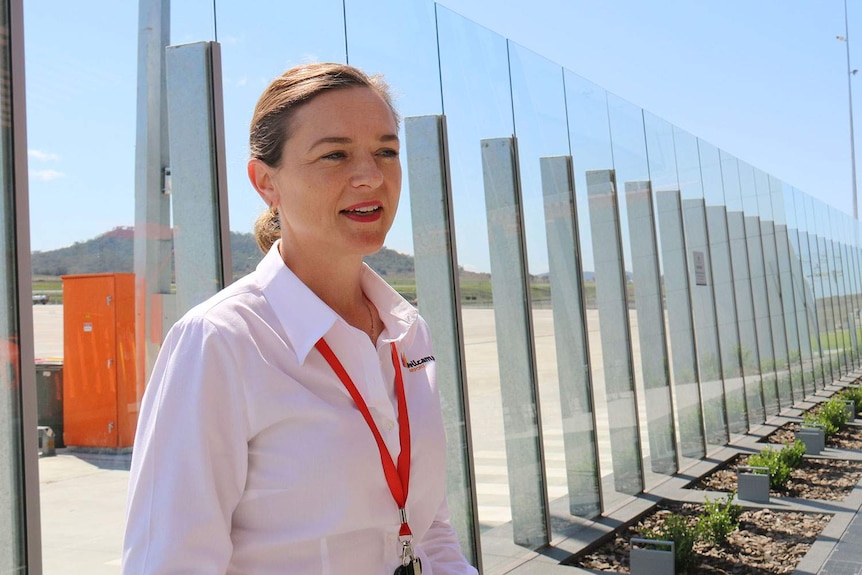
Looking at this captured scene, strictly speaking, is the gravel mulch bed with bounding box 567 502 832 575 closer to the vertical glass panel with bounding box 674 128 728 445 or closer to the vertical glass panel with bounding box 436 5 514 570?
the vertical glass panel with bounding box 436 5 514 570

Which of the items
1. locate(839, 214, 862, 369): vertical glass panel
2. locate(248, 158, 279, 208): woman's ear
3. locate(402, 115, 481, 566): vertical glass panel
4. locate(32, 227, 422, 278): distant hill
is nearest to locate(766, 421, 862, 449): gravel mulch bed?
locate(402, 115, 481, 566): vertical glass panel

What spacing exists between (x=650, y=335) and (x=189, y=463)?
9348mm

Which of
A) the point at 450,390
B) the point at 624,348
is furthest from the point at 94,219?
the point at 624,348

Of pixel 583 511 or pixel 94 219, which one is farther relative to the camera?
pixel 583 511

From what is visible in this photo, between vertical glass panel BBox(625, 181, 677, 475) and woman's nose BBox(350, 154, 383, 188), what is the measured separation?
8.50m

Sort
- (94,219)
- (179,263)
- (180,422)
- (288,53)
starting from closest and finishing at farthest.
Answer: (180,422) < (94,219) < (179,263) < (288,53)

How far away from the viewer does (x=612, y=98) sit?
9703 millimetres

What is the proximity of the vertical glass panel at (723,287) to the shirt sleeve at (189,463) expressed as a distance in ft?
39.3

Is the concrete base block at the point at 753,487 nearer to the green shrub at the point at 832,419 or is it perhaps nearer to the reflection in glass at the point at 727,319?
the reflection in glass at the point at 727,319

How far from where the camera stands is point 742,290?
14922 millimetres

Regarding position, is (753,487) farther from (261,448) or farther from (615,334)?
(261,448)

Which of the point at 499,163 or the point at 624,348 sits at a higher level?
the point at 499,163

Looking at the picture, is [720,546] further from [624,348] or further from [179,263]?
[179,263]

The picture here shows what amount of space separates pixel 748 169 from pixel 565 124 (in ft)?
30.8
